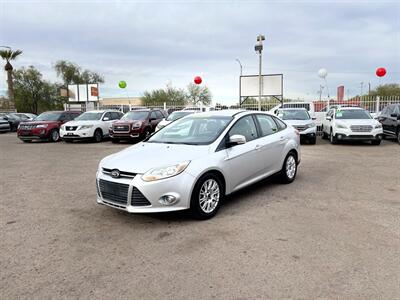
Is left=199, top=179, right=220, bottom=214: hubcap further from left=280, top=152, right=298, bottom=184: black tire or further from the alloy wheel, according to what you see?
the alloy wheel

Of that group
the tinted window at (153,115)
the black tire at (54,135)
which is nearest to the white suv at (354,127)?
the tinted window at (153,115)

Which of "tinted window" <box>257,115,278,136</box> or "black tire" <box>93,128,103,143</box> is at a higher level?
"tinted window" <box>257,115,278,136</box>

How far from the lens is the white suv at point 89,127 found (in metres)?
16.4

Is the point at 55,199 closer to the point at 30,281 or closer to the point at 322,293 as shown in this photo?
the point at 30,281

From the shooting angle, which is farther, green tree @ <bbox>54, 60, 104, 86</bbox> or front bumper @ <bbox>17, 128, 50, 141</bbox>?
green tree @ <bbox>54, 60, 104, 86</bbox>

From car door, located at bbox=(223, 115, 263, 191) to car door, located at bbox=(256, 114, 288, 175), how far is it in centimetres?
17

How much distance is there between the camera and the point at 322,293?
9.81 feet

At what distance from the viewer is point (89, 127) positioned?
1658cm

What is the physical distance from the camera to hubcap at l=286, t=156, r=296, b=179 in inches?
275

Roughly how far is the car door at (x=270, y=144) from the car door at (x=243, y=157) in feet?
0.56

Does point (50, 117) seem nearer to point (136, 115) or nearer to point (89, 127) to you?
point (89, 127)

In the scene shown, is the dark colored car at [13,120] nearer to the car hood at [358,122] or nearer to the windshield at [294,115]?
the windshield at [294,115]

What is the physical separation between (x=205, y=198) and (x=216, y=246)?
0.98 meters

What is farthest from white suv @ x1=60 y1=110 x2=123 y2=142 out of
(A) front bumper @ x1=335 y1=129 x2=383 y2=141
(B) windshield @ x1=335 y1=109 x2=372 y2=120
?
(A) front bumper @ x1=335 y1=129 x2=383 y2=141
